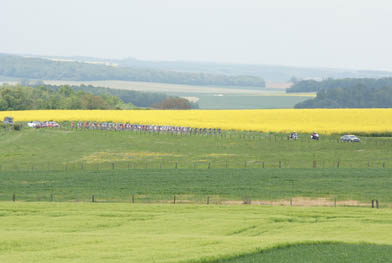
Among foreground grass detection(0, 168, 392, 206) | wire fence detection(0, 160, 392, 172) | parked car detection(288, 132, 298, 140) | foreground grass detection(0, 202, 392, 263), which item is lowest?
wire fence detection(0, 160, 392, 172)

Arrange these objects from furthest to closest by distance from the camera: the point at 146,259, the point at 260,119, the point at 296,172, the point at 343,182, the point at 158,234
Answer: the point at 260,119
the point at 296,172
the point at 343,182
the point at 158,234
the point at 146,259

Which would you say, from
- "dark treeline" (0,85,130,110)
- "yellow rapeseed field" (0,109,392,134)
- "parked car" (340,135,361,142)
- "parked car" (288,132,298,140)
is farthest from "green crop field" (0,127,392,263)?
"dark treeline" (0,85,130,110)

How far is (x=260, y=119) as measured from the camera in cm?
11656

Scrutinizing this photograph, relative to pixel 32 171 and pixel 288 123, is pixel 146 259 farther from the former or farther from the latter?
pixel 288 123

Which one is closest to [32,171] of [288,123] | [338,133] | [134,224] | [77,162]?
[77,162]

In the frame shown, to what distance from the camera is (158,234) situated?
36.4 m

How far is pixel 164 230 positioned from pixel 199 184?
19.6 metres

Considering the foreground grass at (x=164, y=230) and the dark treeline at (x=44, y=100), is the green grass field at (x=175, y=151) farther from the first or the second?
the dark treeline at (x=44, y=100)

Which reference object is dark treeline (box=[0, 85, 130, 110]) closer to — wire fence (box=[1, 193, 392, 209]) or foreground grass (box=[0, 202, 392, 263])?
wire fence (box=[1, 193, 392, 209])

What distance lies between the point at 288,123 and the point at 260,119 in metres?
7.91

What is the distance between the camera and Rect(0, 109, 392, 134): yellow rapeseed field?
10038 centimetres

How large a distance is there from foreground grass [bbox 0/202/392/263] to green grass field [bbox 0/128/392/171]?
25700 millimetres

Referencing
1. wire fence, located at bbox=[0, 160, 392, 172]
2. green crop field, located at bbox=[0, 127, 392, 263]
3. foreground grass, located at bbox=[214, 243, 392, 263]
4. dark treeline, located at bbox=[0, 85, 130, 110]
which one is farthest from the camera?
dark treeline, located at bbox=[0, 85, 130, 110]

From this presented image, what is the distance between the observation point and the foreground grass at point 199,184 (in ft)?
171
